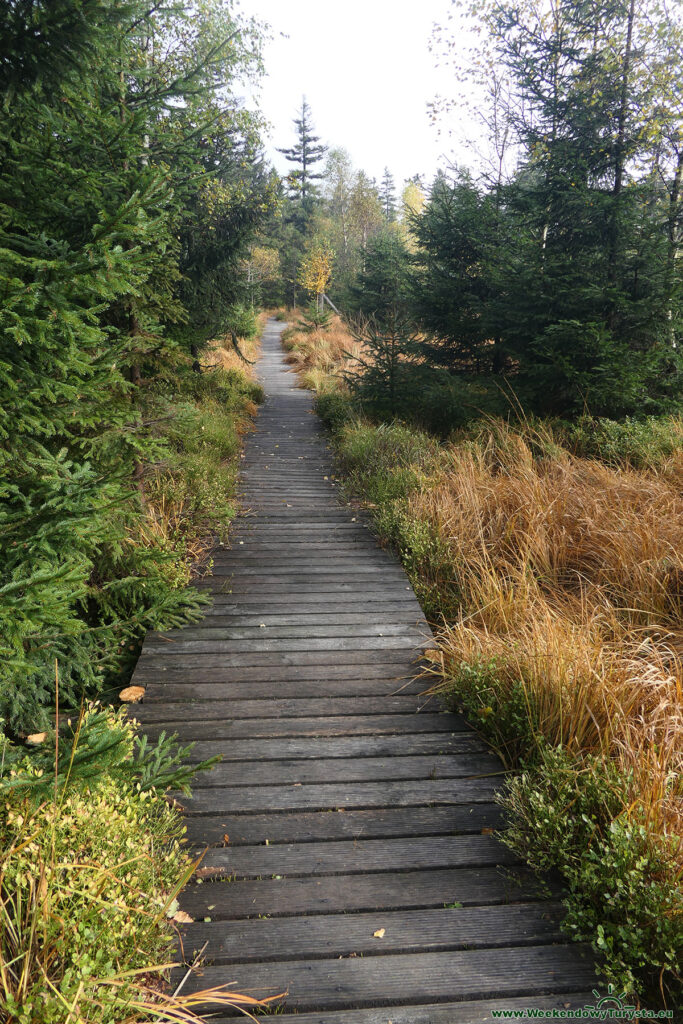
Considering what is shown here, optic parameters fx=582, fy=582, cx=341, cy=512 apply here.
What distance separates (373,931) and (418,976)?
0.20 metres

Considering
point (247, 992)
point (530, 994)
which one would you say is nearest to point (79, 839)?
point (247, 992)

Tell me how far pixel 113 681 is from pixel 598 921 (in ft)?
9.15

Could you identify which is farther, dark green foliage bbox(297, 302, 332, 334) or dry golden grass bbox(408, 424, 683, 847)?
dark green foliage bbox(297, 302, 332, 334)

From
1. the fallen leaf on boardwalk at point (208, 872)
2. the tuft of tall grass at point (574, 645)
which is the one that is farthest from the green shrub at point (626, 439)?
the fallen leaf on boardwalk at point (208, 872)

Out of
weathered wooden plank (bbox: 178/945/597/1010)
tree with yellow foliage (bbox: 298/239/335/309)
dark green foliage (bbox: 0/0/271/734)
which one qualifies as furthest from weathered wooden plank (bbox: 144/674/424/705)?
tree with yellow foliage (bbox: 298/239/335/309)

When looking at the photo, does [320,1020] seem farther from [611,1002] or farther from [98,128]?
[98,128]

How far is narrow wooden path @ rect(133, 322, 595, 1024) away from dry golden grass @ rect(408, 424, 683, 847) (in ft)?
1.48

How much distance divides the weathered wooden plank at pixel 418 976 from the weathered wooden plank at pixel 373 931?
0.03m

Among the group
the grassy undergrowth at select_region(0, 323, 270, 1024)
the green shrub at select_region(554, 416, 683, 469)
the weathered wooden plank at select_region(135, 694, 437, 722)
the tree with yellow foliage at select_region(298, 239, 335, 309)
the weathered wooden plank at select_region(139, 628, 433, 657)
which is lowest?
the weathered wooden plank at select_region(135, 694, 437, 722)

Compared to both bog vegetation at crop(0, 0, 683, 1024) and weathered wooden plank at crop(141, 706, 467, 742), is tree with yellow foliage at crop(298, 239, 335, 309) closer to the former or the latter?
bog vegetation at crop(0, 0, 683, 1024)

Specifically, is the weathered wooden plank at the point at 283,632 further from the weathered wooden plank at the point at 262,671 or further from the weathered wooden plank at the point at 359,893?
the weathered wooden plank at the point at 359,893

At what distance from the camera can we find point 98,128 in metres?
2.95

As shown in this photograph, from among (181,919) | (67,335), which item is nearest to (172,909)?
(181,919)

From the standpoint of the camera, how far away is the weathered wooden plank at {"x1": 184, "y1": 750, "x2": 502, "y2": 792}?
2660 millimetres
